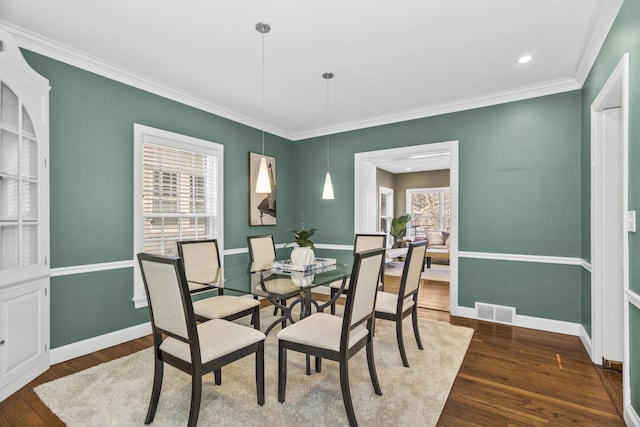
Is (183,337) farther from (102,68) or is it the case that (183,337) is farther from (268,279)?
(102,68)

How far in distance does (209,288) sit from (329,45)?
228cm

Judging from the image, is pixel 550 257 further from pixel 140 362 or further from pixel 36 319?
pixel 36 319

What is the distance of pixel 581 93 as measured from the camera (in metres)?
3.27

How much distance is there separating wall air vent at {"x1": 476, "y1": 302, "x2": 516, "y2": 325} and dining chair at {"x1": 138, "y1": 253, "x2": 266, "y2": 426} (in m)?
2.91

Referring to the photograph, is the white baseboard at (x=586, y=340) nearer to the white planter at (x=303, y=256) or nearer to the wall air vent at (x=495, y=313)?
the wall air vent at (x=495, y=313)

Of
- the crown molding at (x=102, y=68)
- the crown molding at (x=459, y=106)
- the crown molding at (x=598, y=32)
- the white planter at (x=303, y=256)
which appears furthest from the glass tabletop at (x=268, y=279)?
the crown molding at (x=598, y=32)

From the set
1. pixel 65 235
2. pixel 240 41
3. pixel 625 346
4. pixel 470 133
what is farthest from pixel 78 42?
pixel 625 346

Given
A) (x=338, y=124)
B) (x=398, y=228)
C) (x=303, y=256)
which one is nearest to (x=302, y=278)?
(x=303, y=256)

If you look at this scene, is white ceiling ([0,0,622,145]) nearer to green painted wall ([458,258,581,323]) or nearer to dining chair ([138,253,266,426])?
dining chair ([138,253,266,426])

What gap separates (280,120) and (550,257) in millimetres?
3850

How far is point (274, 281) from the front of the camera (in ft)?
8.14

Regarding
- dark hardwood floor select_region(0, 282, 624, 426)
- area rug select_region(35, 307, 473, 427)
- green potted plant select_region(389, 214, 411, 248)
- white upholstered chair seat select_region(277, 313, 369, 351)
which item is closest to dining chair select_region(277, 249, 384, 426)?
white upholstered chair seat select_region(277, 313, 369, 351)

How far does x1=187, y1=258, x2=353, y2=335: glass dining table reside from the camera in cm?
221

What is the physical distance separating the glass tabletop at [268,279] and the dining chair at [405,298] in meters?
0.43
